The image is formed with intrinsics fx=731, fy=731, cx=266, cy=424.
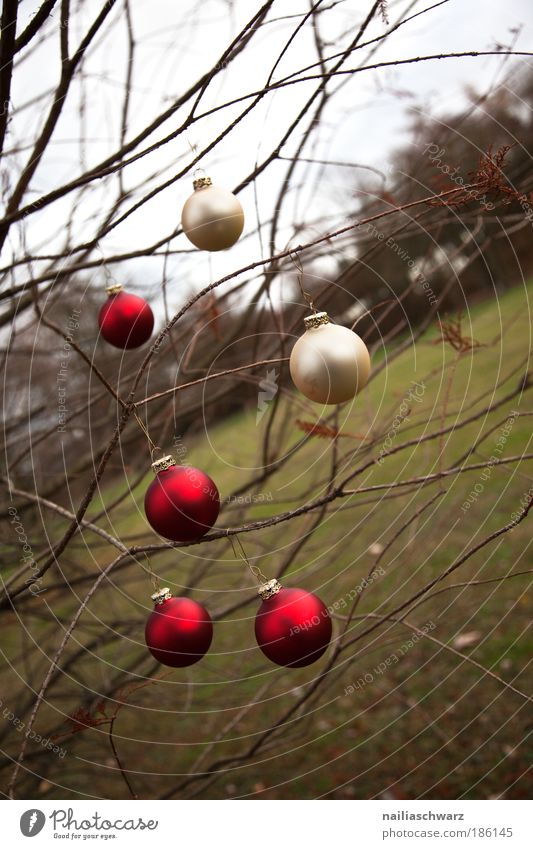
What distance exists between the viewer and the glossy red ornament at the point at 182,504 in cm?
61

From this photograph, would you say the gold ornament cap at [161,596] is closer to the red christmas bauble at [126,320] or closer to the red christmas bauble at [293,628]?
the red christmas bauble at [293,628]

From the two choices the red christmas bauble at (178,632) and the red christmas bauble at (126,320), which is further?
the red christmas bauble at (126,320)

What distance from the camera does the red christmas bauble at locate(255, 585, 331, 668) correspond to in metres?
0.62

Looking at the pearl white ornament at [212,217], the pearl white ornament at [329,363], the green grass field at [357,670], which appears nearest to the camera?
the pearl white ornament at [329,363]

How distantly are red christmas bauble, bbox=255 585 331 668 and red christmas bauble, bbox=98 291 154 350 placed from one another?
35 cm

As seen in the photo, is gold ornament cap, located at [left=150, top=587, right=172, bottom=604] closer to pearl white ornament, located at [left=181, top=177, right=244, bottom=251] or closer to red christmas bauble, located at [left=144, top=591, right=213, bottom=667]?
red christmas bauble, located at [left=144, top=591, right=213, bottom=667]

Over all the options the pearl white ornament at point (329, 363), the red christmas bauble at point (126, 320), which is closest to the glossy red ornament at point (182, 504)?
the pearl white ornament at point (329, 363)

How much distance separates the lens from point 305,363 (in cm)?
61

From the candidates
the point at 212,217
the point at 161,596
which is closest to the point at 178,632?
the point at 161,596

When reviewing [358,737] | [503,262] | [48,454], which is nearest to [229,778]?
[358,737]

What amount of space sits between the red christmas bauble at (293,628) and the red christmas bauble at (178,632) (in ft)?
0.19

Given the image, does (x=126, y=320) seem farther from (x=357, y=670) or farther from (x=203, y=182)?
(x=357, y=670)

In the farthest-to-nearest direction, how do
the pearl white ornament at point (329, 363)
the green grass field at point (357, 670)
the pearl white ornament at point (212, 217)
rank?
1. the green grass field at point (357, 670)
2. the pearl white ornament at point (212, 217)
3. the pearl white ornament at point (329, 363)

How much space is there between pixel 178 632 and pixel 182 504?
0.12 meters
